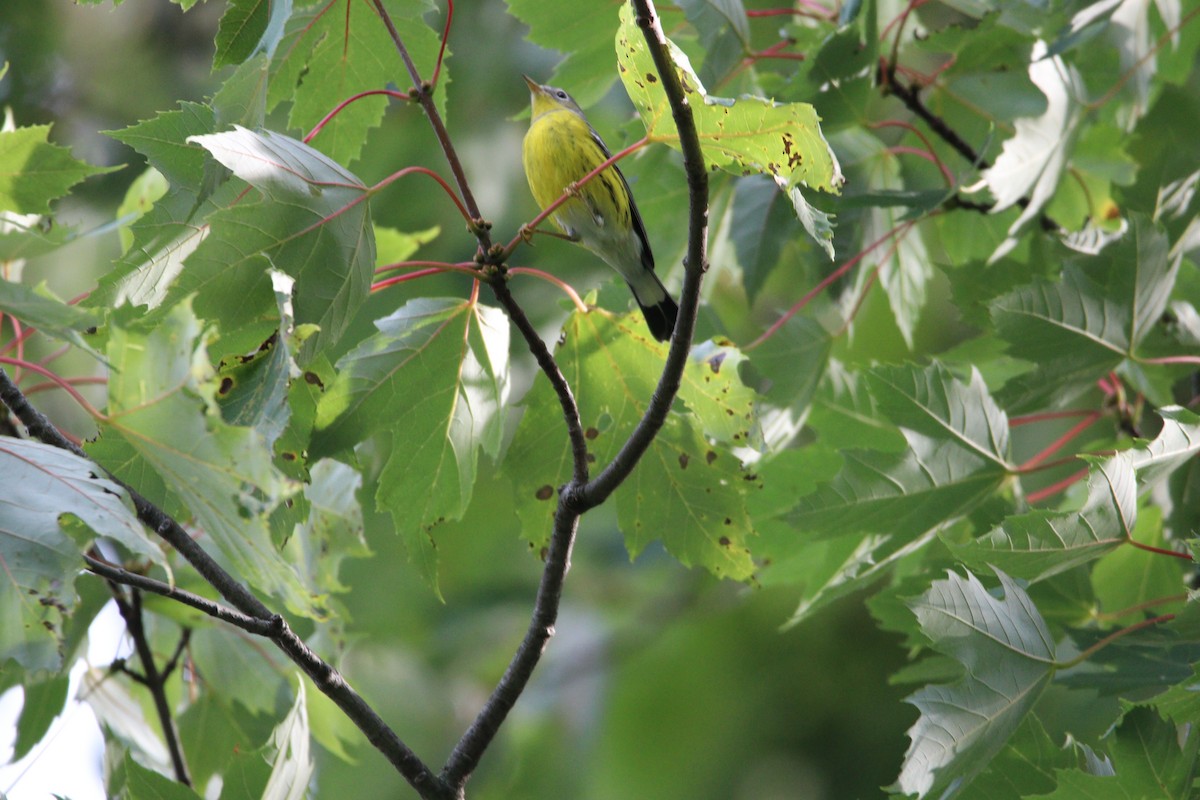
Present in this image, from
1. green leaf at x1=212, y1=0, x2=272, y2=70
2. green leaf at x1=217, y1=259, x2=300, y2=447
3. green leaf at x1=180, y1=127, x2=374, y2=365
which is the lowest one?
green leaf at x1=217, y1=259, x2=300, y2=447

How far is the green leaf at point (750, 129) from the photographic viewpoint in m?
1.44

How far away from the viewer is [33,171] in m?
1.81

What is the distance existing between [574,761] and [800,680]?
5.39 ft

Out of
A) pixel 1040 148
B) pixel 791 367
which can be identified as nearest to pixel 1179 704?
pixel 791 367

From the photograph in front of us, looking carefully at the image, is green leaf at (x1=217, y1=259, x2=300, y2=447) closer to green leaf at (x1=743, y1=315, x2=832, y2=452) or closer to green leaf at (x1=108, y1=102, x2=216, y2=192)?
Result: green leaf at (x1=108, y1=102, x2=216, y2=192)

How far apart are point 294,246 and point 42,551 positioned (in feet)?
1.77

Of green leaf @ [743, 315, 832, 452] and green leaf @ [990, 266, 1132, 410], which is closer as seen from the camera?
green leaf @ [990, 266, 1132, 410]

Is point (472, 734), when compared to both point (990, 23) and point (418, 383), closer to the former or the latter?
point (418, 383)

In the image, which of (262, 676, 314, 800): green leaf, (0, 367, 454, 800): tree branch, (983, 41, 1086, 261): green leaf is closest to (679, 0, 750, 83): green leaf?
(983, 41, 1086, 261): green leaf

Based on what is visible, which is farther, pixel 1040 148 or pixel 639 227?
pixel 639 227

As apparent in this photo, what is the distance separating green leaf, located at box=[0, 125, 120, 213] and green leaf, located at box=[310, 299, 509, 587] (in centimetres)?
59

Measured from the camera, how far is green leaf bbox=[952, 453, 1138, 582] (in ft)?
5.27

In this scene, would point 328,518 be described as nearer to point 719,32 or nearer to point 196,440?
point 196,440

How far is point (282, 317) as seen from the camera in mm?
1479
